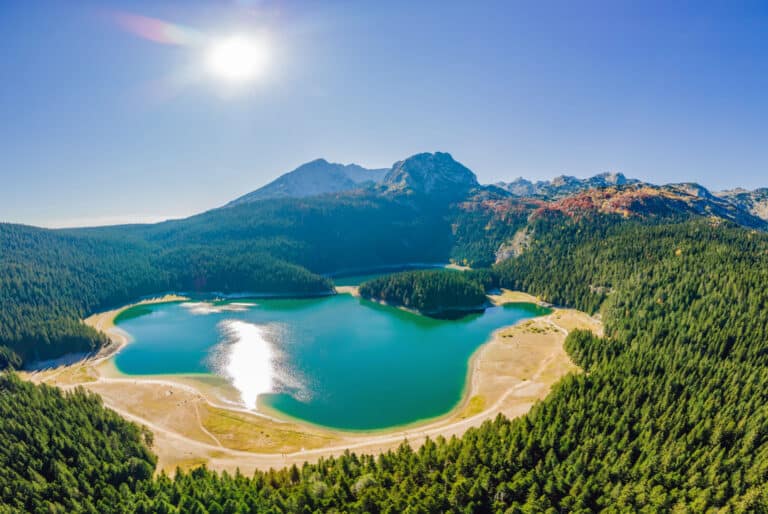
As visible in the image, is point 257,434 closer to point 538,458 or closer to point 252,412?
point 252,412

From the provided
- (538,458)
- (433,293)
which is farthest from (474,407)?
(433,293)

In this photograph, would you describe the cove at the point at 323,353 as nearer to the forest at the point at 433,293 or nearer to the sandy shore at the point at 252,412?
the sandy shore at the point at 252,412

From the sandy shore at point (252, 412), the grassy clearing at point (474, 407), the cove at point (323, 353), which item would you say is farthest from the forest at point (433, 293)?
the grassy clearing at point (474, 407)

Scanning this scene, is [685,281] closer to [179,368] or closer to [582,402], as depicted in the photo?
[582,402]

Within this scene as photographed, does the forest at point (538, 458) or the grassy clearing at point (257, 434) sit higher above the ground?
the forest at point (538, 458)

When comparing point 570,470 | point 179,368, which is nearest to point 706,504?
point 570,470
